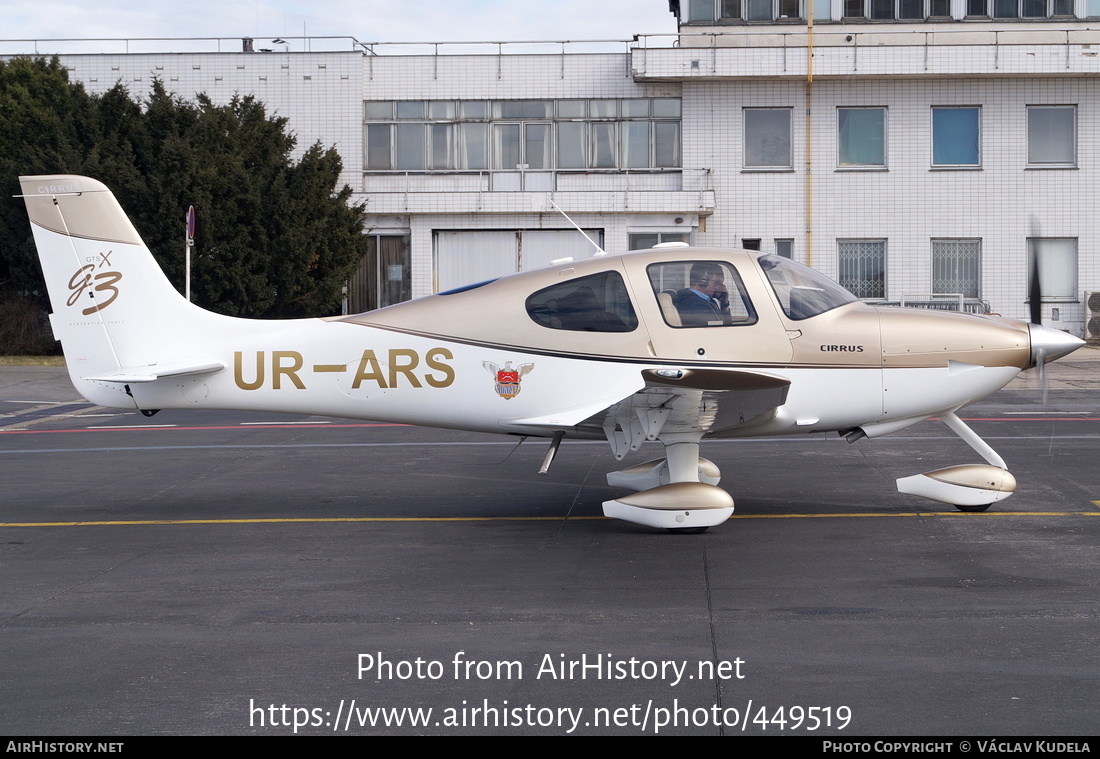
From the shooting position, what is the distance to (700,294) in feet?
29.7

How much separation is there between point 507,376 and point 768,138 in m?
23.6

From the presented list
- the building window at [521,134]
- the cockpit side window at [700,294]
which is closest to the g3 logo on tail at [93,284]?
the cockpit side window at [700,294]

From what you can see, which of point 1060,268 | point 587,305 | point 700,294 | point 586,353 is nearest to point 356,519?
point 586,353

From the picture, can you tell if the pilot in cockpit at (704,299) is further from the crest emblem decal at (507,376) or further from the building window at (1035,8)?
the building window at (1035,8)

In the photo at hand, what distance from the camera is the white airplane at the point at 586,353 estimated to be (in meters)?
8.96

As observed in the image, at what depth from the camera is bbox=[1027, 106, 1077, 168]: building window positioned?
1198 inches

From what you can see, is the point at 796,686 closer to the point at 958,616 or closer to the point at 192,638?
the point at 958,616

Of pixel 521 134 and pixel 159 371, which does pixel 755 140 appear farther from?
pixel 159 371

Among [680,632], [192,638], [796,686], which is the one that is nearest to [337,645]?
[192,638]

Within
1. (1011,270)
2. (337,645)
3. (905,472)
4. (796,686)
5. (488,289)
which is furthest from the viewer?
(1011,270)

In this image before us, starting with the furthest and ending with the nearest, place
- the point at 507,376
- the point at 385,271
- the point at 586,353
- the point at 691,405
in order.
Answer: the point at 385,271 → the point at 507,376 → the point at 586,353 → the point at 691,405

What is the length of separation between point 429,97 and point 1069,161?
1816 centimetres

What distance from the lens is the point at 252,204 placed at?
88.1 feet
